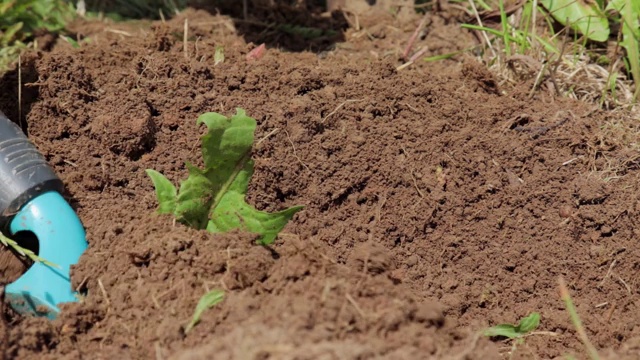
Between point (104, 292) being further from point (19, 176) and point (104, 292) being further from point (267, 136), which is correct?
point (267, 136)

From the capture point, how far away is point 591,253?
2211 mm

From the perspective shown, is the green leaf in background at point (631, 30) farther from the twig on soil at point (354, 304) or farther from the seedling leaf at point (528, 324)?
the twig on soil at point (354, 304)

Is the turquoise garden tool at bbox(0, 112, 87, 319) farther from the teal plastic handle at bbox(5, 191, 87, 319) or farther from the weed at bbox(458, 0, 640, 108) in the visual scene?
the weed at bbox(458, 0, 640, 108)

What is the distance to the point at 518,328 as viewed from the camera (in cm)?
200

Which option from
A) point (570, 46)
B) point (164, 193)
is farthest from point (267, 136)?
point (570, 46)

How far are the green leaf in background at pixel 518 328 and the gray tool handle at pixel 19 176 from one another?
1.45 metres

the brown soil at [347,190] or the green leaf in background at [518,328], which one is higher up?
the brown soil at [347,190]

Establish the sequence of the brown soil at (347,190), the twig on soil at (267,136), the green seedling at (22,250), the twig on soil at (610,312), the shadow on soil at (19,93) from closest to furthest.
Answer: the brown soil at (347,190) < the green seedling at (22,250) < the twig on soil at (610,312) < the twig on soil at (267,136) < the shadow on soil at (19,93)

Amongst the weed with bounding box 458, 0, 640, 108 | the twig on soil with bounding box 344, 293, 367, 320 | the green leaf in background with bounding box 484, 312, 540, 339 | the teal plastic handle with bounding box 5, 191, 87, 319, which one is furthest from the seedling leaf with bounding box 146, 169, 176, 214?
the weed with bounding box 458, 0, 640, 108

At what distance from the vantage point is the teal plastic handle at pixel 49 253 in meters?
1.85

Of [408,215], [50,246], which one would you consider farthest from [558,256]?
[50,246]

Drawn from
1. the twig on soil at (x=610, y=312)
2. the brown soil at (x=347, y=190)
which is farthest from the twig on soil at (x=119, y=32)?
the twig on soil at (x=610, y=312)

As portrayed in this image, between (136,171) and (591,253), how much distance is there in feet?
5.25

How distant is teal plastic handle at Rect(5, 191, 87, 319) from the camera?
1854 millimetres
